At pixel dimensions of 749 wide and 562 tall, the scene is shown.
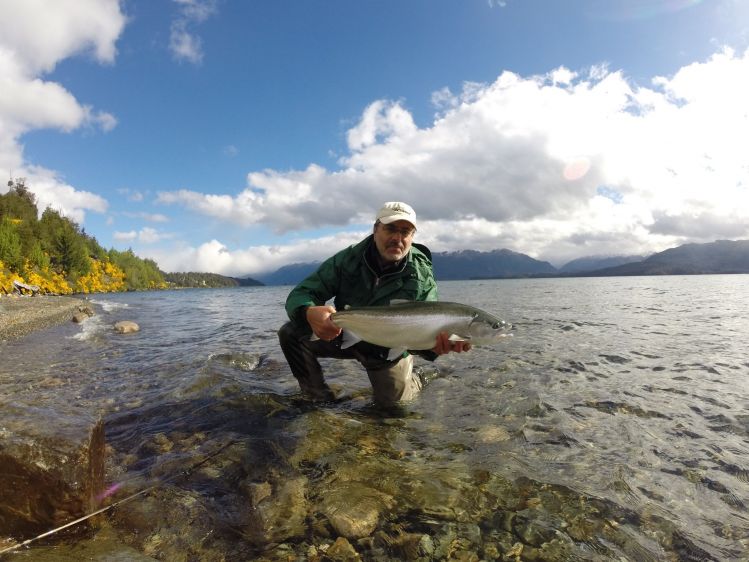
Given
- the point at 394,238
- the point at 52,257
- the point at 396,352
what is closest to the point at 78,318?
the point at 394,238

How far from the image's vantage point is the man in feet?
20.8

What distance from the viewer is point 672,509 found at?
415cm

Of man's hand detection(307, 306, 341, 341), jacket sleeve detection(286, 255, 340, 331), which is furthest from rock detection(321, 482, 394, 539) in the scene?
→ jacket sleeve detection(286, 255, 340, 331)

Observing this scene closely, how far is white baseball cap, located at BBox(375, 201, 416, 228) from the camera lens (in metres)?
6.10

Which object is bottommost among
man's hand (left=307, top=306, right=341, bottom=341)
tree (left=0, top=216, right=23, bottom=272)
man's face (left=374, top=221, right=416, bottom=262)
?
man's hand (left=307, top=306, right=341, bottom=341)

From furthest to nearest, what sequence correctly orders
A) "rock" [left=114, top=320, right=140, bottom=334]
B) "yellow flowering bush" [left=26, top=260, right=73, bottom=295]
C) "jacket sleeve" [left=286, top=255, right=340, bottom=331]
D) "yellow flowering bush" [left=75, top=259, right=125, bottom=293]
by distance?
"yellow flowering bush" [left=75, top=259, right=125, bottom=293], "yellow flowering bush" [left=26, top=260, right=73, bottom=295], "rock" [left=114, top=320, right=140, bottom=334], "jacket sleeve" [left=286, top=255, right=340, bottom=331]

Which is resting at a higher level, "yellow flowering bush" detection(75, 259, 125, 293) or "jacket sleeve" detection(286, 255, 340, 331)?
"yellow flowering bush" detection(75, 259, 125, 293)

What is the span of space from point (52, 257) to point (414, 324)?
117 meters

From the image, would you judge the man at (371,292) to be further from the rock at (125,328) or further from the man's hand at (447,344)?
the rock at (125,328)

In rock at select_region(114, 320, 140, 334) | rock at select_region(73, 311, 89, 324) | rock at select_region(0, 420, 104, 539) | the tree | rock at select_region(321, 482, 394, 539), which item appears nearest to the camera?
rock at select_region(0, 420, 104, 539)

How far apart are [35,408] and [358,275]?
4.59 meters

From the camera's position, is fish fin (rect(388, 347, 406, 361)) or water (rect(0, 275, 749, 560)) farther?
fish fin (rect(388, 347, 406, 361))

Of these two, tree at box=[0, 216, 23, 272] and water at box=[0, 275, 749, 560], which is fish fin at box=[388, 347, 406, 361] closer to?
water at box=[0, 275, 749, 560]

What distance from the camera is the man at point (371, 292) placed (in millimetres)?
6352
